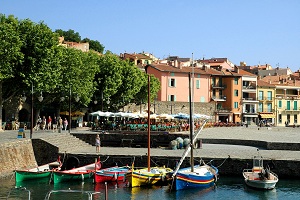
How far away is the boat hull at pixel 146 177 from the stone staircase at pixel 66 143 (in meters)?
10.0

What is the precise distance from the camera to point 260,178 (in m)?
35.0

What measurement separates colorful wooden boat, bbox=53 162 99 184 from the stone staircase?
216 inches

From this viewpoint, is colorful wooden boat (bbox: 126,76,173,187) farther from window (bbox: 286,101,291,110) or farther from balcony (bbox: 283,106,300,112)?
window (bbox: 286,101,291,110)

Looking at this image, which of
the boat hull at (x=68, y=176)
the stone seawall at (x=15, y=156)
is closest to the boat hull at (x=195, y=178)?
the boat hull at (x=68, y=176)

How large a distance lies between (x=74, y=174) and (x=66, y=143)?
32.0 feet

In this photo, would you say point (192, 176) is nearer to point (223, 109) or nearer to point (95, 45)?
point (223, 109)

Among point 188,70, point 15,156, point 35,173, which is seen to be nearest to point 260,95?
point 188,70

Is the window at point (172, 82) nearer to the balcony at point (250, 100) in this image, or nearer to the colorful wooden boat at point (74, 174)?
the balcony at point (250, 100)

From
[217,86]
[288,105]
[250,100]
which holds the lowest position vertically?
[288,105]

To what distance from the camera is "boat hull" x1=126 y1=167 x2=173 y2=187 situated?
114 feet

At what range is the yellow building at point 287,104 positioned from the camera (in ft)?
366

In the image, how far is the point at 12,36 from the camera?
49281 millimetres

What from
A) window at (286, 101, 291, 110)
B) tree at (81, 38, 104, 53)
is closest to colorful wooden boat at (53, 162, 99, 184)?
window at (286, 101, 291, 110)

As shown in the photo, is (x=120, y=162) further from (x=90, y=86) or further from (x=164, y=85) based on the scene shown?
(x=164, y=85)
